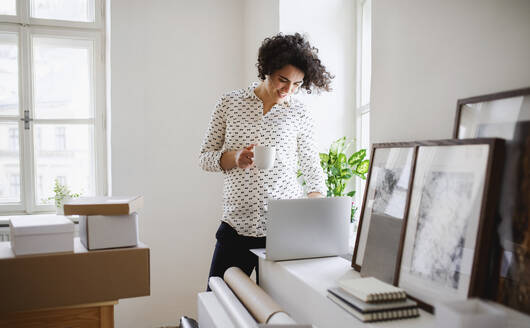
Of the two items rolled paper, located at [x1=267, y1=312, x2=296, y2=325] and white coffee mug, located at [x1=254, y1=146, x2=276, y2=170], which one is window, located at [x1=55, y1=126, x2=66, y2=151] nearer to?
white coffee mug, located at [x1=254, y1=146, x2=276, y2=170]

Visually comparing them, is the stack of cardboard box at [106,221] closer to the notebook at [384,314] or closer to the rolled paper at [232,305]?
the rolled paper at [232,305]

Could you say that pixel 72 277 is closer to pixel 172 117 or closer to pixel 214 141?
pixel 214 141

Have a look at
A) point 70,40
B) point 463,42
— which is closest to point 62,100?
point 70,40

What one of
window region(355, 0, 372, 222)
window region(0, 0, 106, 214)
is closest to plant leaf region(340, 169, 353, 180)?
window region(355, 0, 372, 222)

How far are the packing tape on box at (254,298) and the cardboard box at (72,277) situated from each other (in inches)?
13.2

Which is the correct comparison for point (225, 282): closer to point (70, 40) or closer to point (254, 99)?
point (254, 99)

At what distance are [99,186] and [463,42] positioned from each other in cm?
289

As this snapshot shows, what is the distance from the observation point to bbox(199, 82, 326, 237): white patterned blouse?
1.66 meters

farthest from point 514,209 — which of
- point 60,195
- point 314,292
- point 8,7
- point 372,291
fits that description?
point 8,7

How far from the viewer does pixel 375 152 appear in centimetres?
131

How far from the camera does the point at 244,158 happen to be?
1.53 meters

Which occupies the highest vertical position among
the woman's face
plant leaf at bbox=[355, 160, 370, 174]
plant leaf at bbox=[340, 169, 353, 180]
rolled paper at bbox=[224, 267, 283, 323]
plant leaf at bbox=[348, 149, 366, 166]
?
the woman's face

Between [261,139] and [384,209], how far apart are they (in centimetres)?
65

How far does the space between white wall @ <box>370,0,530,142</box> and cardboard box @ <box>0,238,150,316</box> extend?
103 centimetres
